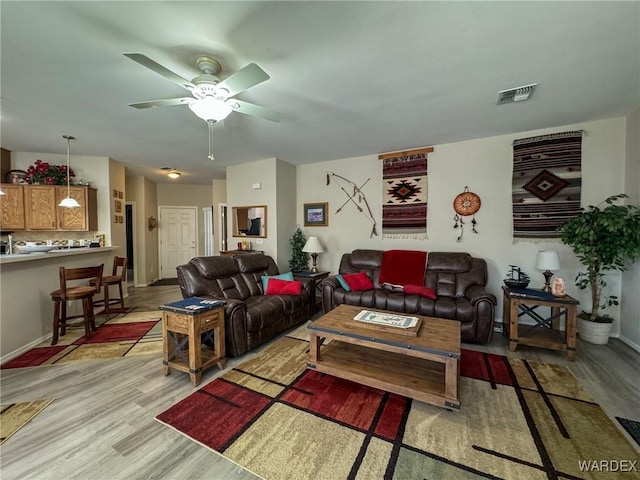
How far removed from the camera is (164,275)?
6.90m

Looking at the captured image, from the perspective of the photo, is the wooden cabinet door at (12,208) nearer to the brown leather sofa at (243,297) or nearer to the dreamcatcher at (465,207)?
the brown leather sofa at (243,297)

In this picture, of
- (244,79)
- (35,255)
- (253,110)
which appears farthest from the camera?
(35,255)

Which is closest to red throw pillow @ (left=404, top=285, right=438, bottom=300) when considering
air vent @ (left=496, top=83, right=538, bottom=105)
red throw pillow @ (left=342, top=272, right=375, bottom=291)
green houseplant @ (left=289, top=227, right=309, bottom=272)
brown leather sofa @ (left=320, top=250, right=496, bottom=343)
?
brown leather sofa @ (left=320, top=250, right=496, bottom=343)

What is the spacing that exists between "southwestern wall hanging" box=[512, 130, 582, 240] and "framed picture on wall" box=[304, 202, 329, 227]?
285cm

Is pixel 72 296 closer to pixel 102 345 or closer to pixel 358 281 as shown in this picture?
pixel 102 345

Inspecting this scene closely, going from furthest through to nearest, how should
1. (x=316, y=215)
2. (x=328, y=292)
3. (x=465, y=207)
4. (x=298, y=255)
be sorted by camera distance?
(x=316, y=215) → (x=298, y=255) → (x=465, y=207) → (x=328, y=292)

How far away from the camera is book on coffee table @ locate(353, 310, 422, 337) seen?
2121 millimetres

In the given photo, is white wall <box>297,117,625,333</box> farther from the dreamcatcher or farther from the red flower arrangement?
the red flower arrangement

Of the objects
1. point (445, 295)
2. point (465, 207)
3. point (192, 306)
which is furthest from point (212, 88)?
point (465, 207)

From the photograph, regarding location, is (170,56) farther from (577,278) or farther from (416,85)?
(577,278)

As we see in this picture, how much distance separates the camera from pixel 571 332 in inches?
103

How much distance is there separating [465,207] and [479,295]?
1.43 meters

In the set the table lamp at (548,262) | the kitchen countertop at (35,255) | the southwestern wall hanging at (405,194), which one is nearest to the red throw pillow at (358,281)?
the southwestern wall hanging at (405,194)

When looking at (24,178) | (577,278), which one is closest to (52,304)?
(24,178)
